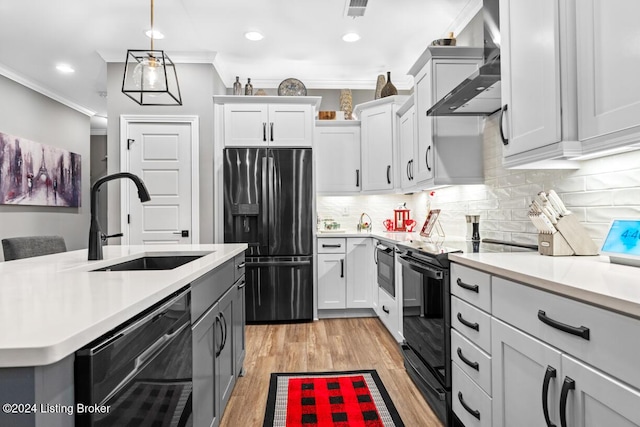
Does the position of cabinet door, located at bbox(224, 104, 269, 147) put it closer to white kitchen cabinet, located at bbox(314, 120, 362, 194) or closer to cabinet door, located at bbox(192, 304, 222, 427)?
white kitchen cabinet, located at bbox(314, 120, 362, 194)

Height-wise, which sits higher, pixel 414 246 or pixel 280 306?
pixel 414 246

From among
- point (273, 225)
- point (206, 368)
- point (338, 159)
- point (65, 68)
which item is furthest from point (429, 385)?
point (65, 68)

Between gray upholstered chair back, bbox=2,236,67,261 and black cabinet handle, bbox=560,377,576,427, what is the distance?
3.34m

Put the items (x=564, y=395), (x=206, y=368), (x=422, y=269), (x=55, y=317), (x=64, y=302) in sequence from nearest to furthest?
(x=55, y=317) → (x=64, y=302) → (x=564, y=395) → (x=206, y=368) → (x=422, y=269)

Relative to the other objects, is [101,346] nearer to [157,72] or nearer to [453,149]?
[157,72]

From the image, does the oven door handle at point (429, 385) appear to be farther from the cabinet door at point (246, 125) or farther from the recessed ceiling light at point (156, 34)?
the recessed ceiling light at point (156, 34)

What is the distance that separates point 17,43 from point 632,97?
4868 mm

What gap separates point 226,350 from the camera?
199cm

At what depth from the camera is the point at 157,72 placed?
2.31 m

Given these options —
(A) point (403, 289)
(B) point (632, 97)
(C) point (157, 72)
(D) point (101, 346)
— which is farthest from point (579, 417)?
(C) point (157, 72)

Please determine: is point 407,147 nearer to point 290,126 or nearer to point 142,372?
point 290,126

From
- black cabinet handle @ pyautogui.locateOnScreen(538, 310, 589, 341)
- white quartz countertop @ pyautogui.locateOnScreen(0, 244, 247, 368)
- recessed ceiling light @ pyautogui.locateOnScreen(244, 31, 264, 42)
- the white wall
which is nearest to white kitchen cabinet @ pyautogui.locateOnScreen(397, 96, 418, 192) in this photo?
the white wall

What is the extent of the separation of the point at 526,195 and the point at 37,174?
5.53 metres

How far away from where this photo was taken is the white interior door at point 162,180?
13.1ft
